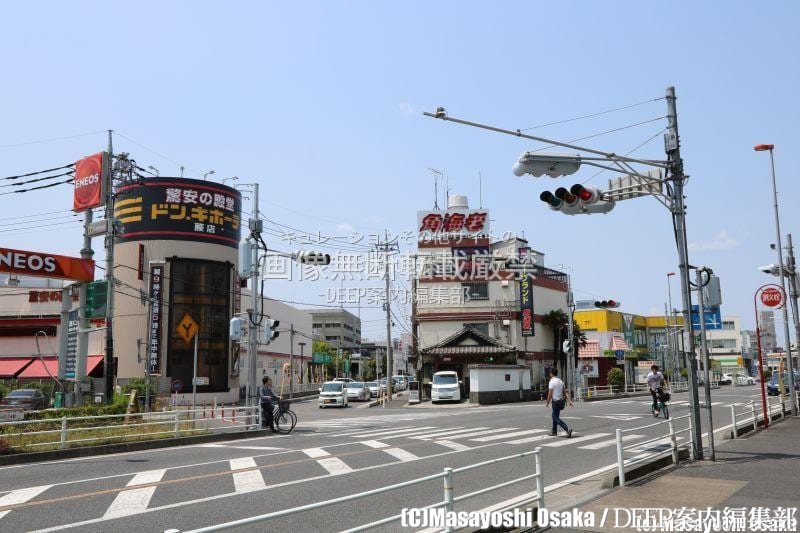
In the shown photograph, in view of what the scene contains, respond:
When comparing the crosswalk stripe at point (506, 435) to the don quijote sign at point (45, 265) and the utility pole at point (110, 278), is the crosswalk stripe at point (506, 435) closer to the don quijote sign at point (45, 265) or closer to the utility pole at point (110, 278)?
the utility pole at point (110, 278)

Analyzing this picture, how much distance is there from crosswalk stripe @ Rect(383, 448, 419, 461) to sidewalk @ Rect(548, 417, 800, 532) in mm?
5198

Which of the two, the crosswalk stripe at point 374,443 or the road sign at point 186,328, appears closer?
the crosswalk stripe at point 374,443

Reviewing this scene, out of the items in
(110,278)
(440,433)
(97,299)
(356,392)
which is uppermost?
(110,278)

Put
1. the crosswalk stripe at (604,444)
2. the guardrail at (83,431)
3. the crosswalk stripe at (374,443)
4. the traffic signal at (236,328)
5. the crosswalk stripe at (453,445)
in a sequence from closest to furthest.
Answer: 1. the crosswalk stripe at (604,444)
2. the crosswalk stripe at (453,445)
3. the guardrail at (83,431)
4. the crosswalk stripe at (374,443)
5. the traffic signal at (236,328)

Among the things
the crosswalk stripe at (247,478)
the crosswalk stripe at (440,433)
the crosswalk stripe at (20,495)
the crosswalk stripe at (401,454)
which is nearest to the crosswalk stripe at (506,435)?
the crosswalk stripe at (440,433)

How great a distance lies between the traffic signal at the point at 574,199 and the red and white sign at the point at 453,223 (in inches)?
1659

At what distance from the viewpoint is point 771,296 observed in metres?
21.4

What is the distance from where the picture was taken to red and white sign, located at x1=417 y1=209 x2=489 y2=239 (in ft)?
181

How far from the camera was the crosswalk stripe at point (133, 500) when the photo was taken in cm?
886

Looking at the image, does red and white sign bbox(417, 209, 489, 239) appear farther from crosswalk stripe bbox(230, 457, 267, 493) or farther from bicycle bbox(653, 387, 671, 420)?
crosswalk stripe bbox(230, 457, 267, 493)

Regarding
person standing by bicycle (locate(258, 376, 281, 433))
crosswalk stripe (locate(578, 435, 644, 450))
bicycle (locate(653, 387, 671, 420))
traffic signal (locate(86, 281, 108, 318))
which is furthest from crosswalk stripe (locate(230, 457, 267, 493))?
bicycle (locate(653, 387, 671, 420))

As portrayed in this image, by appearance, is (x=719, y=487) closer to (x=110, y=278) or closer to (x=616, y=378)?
(x=110, y=278)

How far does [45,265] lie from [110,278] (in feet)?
8.12

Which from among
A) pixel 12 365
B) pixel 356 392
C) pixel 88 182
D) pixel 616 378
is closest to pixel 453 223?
pixel 356 392
